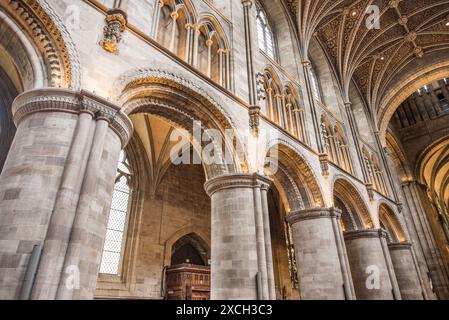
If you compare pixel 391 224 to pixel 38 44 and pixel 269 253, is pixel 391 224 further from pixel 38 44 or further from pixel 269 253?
pixel 38 44

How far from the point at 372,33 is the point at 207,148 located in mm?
14417

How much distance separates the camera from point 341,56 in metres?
16.0

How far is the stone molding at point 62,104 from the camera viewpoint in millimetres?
4211

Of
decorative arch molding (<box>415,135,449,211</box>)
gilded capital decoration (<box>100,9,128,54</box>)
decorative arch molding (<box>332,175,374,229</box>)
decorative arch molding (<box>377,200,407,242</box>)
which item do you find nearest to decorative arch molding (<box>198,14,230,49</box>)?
gilded capital decoration (<box>100,9,128,54</box>)

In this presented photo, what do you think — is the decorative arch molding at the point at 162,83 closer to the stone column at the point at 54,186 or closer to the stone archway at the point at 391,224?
the stone column at the point at 54,186

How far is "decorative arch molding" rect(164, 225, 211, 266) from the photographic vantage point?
11.0 m

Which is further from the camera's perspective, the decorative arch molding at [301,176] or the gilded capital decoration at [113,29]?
the decorative arch molding at [301,176]

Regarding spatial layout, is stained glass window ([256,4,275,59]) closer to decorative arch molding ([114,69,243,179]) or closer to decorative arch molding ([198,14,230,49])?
decorative arch molding ([198,14,230,49])

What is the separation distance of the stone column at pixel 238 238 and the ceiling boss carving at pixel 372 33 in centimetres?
868

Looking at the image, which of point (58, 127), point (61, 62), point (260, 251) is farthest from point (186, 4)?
point (260, 251)

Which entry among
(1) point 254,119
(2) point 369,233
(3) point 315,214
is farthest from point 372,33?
(1) point 254,119

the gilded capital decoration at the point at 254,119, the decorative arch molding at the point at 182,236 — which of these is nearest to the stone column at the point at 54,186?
the gilded capital decoration at the point at 254,119

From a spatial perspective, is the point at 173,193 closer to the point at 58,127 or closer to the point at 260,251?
the point at 260,251

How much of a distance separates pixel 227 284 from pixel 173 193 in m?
6.70
